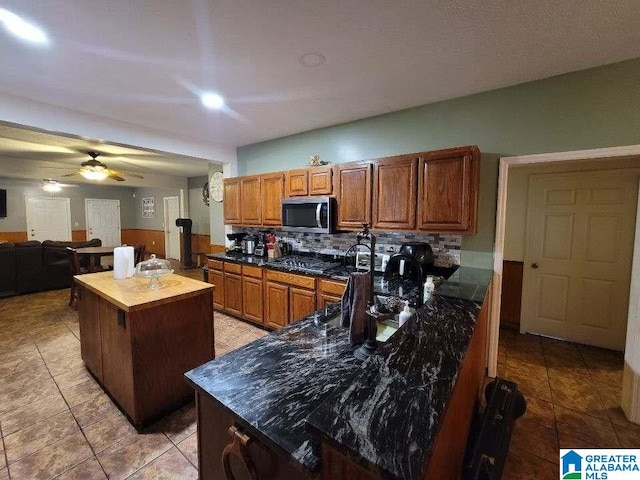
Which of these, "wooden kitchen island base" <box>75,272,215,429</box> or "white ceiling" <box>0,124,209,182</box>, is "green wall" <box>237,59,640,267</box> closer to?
"wooden kitchen island base" <box>75,272,215,429</box>

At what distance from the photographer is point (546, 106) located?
2229 mm

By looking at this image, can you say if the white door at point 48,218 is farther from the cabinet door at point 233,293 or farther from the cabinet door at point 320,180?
the cabinet door at point 320,180

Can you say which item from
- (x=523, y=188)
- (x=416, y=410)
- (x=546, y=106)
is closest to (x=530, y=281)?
(x=523, y=188)

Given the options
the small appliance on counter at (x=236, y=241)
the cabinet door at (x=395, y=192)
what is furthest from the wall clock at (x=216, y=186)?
the cabinet door at (x=395, y=192)

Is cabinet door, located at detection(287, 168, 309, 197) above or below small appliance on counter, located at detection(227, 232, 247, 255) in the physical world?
above

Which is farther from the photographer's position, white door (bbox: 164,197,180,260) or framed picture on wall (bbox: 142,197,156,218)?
framed picture on wall (bbox: 142,197,156,218)

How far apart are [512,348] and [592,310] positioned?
103cm

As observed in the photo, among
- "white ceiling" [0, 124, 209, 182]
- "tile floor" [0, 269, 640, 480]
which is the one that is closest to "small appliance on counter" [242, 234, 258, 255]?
"tile floor" [0, 269, 640, 480]

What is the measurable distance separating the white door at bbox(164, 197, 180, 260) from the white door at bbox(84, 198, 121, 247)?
2155 millimetres

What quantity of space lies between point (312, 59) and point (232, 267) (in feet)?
8.79

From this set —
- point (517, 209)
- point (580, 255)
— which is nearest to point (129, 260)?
point (517, 209)

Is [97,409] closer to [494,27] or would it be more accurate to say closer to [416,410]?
[416,410]

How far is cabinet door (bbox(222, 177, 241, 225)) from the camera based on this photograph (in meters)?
4.09

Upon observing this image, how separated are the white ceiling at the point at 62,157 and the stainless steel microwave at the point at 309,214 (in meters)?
1.83
